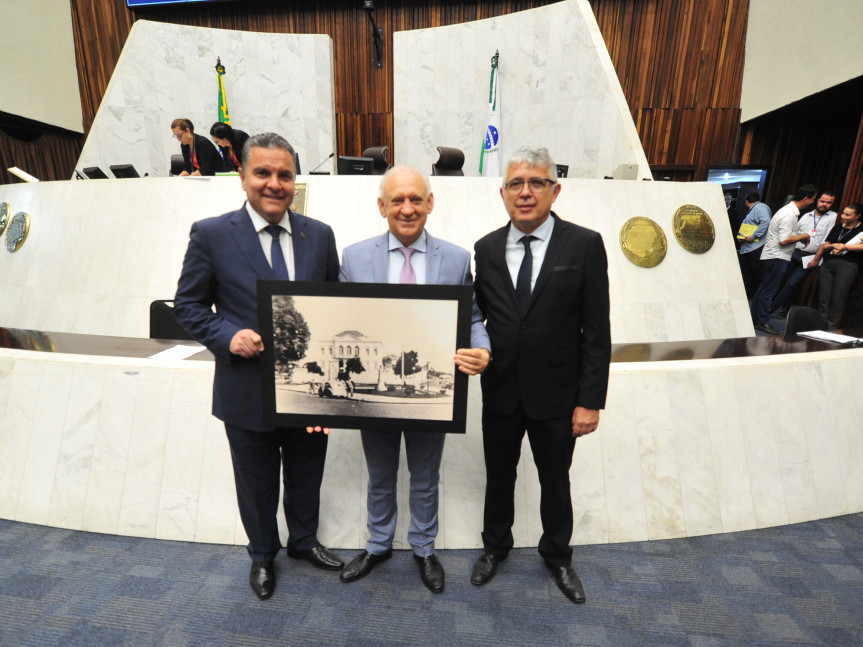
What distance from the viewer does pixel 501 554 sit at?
1.80 m

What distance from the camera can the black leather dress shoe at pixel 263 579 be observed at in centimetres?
164

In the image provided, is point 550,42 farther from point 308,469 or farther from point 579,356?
point 308,469

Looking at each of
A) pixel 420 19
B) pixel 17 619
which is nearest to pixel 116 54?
pixel 420 19

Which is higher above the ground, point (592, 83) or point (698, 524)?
point (592, 83)

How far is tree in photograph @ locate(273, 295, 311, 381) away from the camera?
4.18ft

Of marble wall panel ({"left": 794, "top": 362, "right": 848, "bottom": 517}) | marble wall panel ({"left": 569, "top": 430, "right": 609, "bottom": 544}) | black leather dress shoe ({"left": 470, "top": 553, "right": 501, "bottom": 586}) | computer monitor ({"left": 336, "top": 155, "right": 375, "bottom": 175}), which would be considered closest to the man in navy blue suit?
black leather dress shoe ({"left": 470, "top": 553, "right": 501, "bottom": 586})

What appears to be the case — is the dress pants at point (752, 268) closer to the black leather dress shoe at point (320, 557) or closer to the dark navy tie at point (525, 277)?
the dark navy tie at point (525, 277)

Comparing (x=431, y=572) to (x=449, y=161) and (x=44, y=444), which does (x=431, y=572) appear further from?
(x=449, y=161)

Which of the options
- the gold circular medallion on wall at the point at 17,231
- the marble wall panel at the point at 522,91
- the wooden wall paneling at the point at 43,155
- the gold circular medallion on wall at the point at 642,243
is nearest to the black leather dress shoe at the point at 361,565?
the gold circular medallion on wall at the point at 642,243

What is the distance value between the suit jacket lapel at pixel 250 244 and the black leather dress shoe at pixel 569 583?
1590 millimetres

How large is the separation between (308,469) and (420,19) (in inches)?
381

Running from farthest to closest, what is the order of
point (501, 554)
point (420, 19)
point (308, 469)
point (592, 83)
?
1. point (420, 19)
2. point (592, 83)
3. point (501, 554)
4. point (308, 469)

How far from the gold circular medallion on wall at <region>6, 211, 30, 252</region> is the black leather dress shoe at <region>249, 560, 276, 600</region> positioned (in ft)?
18.6

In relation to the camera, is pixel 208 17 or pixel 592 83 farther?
pixel 208 17
